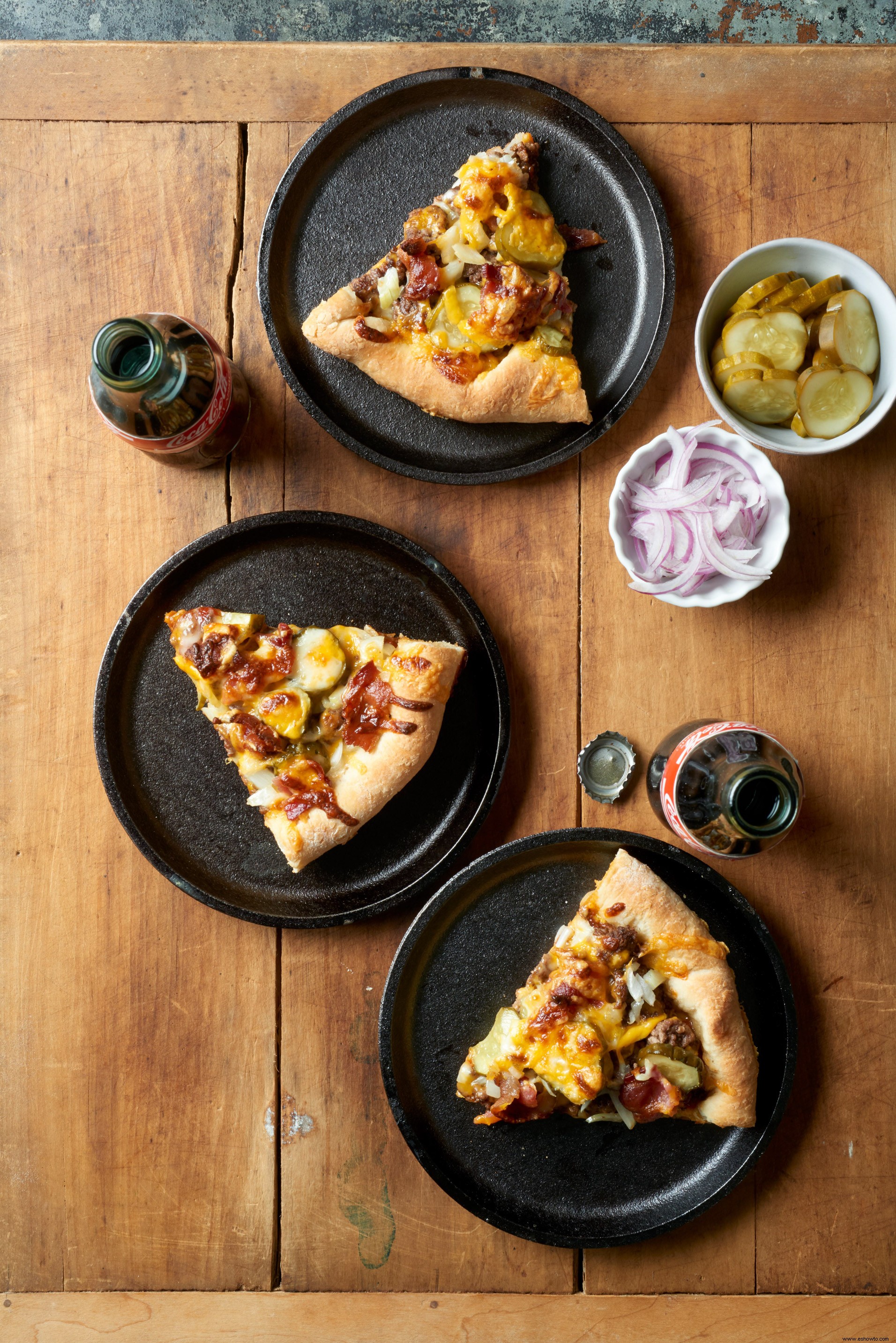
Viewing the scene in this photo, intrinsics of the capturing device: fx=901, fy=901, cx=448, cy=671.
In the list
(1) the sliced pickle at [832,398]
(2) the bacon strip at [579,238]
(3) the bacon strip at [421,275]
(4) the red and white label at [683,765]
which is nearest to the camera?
(4) the red and white label at [683,765]

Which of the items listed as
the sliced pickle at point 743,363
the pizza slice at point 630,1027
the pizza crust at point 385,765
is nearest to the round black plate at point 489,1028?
the pizza slice at point 630,1027

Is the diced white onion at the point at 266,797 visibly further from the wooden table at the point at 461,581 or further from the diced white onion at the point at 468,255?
the diced white onion at the point at 468,255

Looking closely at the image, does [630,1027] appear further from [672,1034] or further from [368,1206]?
[368,1206]

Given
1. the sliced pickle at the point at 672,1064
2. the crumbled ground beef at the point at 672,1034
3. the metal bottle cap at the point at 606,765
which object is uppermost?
the metal bottle cap at the point at 606,765

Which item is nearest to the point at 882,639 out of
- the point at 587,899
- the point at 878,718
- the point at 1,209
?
the point at 878,718

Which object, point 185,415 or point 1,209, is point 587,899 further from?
point 1,209

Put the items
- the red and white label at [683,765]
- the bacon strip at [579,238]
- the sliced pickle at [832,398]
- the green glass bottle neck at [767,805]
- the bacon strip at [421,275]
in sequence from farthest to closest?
the bacon strip at [579,238], the bacon strip at [421,275], the sliced pickle at [832,398], the red and white label at [683,765], the green glass bottle neck at [767,805]

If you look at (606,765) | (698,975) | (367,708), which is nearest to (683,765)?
(606,765)
